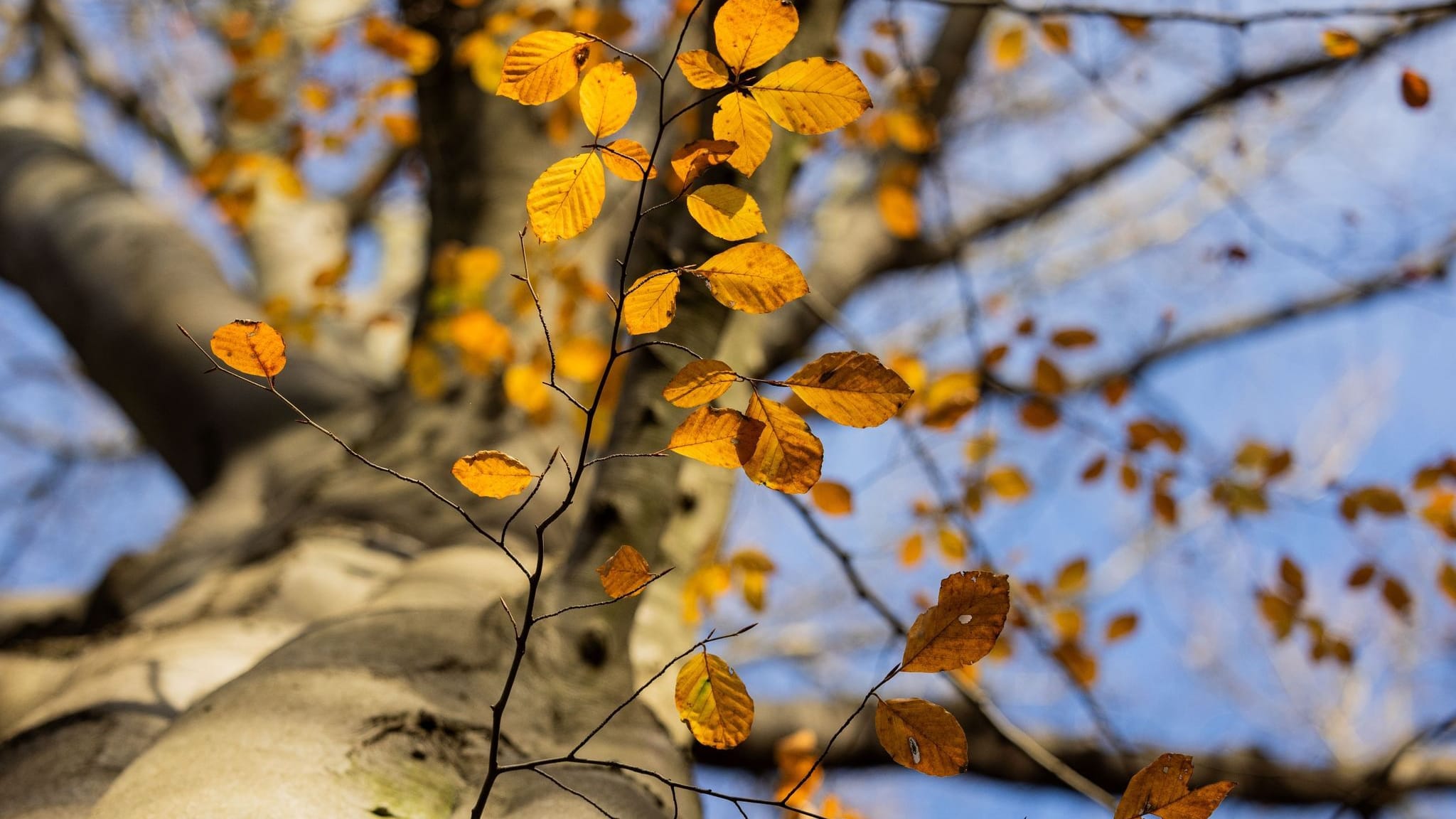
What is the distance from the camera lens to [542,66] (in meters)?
0.67

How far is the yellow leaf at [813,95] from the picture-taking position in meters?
0.64

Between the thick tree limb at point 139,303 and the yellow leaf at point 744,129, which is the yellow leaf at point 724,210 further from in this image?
the thick tree limb at point 139,303

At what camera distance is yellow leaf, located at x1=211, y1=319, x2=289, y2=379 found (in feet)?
2.01

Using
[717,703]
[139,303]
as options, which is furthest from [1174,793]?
[139,303]

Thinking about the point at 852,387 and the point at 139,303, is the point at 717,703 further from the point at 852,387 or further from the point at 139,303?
the point at 139,303

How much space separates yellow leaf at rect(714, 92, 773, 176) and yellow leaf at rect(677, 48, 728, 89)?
0.01 meters

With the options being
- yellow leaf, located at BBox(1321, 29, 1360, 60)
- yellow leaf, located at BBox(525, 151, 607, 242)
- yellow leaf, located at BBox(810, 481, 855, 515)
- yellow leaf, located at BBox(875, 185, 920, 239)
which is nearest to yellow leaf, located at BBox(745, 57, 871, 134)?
yellow leaf, located at BBox(525, 151, 607, 242)

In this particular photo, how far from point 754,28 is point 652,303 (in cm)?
21

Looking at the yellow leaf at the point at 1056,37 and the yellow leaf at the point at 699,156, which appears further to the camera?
the yellow leaf at the point at 1056,37

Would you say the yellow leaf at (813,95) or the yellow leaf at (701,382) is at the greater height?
the yellow leaf at (813,95)

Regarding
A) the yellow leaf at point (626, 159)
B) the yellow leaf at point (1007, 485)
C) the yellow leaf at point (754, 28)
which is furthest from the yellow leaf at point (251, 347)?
the yellow leaf at point (1007, 485)

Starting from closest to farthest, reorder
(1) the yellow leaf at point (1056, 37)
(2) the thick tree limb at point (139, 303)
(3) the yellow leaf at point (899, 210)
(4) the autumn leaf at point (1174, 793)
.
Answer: (4) the autumn leaf at point (1174, 793)
(1) the yellow leaf at point (1056, 37)
(2) the thick tree limb at point (139, 303)
(3) the yellow leaf at point (899, 210)

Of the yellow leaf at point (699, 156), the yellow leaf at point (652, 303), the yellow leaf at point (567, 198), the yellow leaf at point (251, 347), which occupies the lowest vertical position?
the yellow leaf at point (251, 347)

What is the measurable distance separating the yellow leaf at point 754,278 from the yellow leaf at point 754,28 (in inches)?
5.4
